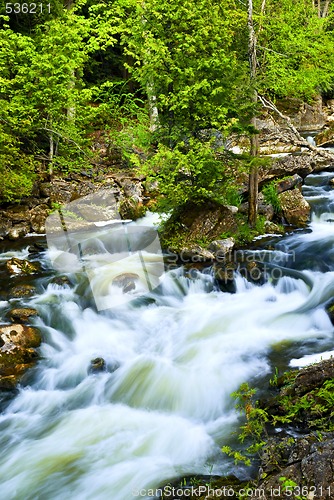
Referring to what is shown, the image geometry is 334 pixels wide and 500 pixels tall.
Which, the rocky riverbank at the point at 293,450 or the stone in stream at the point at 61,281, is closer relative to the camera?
the rocky riverbank at the point at 293,450

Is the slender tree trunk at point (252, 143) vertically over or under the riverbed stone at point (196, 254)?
over

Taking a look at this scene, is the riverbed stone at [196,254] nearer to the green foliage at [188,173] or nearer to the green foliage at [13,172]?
the green foliage at [188,173]

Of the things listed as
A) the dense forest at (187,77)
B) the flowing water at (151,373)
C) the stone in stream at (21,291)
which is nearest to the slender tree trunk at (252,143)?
the dense forest at (187,77)

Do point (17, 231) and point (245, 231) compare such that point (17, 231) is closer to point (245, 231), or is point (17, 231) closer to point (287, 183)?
point (245, 231)

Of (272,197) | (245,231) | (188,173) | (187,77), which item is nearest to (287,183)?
(272,197)

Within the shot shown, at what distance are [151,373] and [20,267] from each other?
519 centimetres

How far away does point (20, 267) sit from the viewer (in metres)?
10.4

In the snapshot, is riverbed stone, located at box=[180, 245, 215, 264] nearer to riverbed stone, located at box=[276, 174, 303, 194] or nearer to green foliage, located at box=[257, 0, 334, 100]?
riverbed stone, located at box=[276, 174, 303, 194]

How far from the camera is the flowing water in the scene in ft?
16.0

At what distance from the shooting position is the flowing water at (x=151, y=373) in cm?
489

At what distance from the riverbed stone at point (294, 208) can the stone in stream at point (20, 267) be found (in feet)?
22.9

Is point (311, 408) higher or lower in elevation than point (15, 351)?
lower

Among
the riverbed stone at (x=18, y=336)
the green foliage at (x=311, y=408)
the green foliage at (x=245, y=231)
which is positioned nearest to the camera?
the green foliage at (x=311, y=408)

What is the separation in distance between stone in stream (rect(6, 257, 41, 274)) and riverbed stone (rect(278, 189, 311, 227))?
6.98 m
